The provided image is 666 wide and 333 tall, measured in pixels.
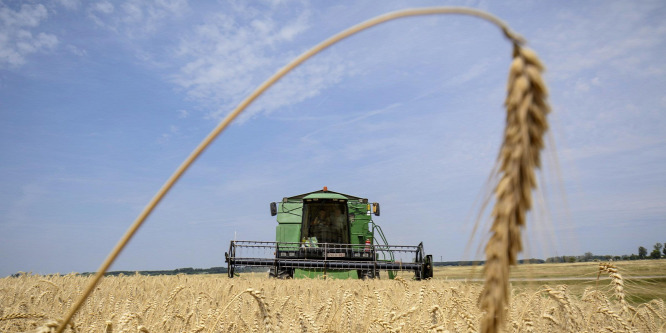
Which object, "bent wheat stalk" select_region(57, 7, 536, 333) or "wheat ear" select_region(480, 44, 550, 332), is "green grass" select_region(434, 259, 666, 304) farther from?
"bent wheat stalk" select_region(57, 7, 536, 333)

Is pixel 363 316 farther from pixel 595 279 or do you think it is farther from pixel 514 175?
pixel 514 175

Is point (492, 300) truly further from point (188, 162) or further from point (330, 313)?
point (330, 313)

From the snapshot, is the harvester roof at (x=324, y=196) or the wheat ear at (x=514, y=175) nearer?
the wheat ear at (x=514, y=175)

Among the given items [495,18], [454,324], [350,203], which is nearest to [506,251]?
[495,18]

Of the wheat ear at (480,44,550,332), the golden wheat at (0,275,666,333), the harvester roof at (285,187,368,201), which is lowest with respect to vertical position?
the golden wheat at (0,275,666,333)

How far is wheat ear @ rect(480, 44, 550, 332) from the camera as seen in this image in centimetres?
86

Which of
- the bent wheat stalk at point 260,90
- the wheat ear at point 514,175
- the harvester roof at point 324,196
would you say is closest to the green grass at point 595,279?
the wheat ear at point 514,175

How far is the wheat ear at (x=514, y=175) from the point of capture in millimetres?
862

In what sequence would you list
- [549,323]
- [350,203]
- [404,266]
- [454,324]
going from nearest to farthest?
[454,324] → [549,323] → [404,266] → [350,203]

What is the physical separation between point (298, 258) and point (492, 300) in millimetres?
14178

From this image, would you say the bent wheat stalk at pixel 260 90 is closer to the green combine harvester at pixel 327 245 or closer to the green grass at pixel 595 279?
the green grass at pixel 595 279

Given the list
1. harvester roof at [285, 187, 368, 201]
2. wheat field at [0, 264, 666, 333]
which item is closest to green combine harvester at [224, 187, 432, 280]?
harvester roof at [285, 187, 368, 201]

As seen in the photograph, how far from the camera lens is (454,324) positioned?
3246 millimetres

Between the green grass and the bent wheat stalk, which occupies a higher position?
the bent wheat stalk
